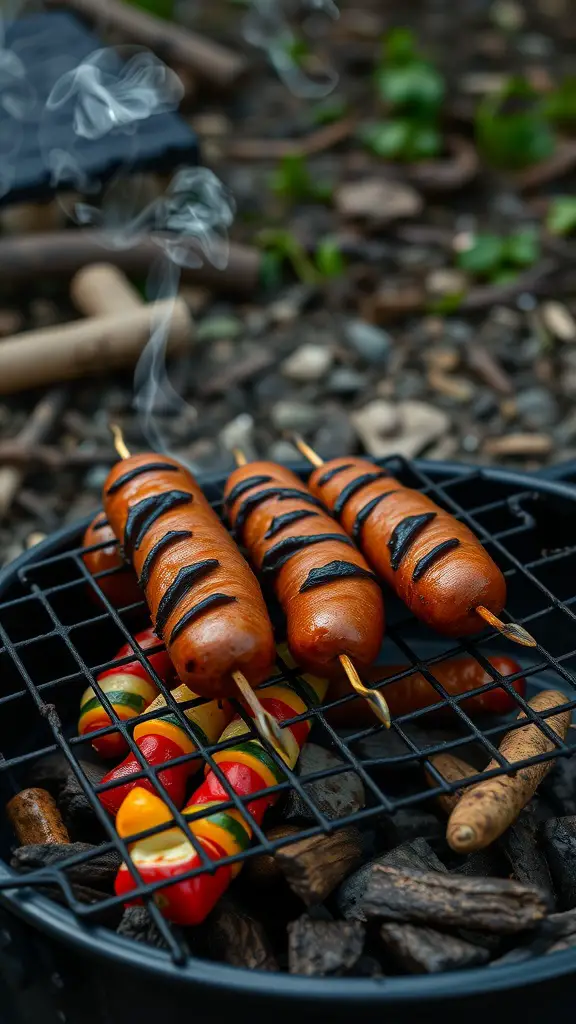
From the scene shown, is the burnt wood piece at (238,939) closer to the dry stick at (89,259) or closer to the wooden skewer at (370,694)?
the wooden skewer at (370,694)

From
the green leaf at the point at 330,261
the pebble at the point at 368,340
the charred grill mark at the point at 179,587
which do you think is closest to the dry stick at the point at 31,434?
the pebble at the point at 368,340

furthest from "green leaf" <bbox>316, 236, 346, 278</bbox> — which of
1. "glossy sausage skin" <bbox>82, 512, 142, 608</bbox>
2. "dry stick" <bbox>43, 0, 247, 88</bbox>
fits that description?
"glossy sausage skin" <bbox>82, 512, 142, 608</bbox>

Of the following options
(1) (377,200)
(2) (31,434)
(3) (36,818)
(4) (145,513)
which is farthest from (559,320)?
(3) (36,818)

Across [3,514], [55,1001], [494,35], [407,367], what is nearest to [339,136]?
[494,35]

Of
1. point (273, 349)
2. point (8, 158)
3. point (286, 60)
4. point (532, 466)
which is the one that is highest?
point (8, 158)

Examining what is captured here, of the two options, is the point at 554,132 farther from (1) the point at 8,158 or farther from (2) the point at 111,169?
(1) the point at 8,158

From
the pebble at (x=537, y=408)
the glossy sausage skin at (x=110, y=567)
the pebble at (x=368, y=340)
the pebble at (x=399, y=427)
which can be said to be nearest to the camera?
the glossy sausage skin at (x=110, y=567)

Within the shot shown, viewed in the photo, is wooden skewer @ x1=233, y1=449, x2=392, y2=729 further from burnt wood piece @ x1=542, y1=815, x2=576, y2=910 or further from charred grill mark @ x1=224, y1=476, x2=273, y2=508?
charred grill mark @ x1=224, y1=476, x2=273, y2=508
